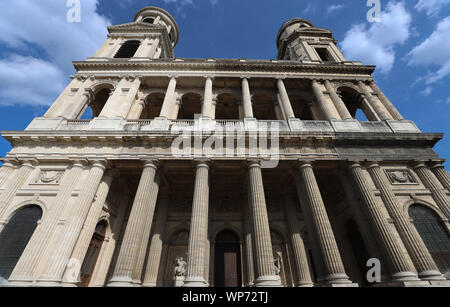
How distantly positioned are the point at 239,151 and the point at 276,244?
751 cm

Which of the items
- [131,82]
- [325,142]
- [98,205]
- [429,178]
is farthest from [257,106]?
[98,205]

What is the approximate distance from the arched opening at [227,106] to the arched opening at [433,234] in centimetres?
1384

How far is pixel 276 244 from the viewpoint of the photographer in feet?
44.7

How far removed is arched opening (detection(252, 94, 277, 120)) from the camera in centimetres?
1692

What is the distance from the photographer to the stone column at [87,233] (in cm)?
855

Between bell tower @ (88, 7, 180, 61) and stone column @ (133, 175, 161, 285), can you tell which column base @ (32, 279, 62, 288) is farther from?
bell tower @ (88, 7, 180, 61)

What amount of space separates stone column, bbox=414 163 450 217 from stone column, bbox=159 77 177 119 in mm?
15827

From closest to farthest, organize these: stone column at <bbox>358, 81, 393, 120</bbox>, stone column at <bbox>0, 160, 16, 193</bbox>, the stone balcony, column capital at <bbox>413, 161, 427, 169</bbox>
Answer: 1. stone column at <bbox>0, 160, 16, 193</bbox>
2. column capital at <bbox>413, 161, 427, 169</bbox>
3. the stone balcony
4. stone column at <bbox>358, 81, 393, 120</bbox>

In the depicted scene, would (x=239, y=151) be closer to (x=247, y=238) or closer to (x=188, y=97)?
(x=247, y=238)

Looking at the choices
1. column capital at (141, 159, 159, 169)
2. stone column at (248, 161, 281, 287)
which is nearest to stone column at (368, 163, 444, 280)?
stone column at (248, 161, 281, 287)

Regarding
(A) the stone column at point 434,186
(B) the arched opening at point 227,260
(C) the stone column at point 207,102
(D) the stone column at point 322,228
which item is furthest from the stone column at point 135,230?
(A) the stone column at point 434,186

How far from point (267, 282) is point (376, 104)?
48.5 ft

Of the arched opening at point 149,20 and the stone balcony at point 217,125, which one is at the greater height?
the arched opening at point 149,20

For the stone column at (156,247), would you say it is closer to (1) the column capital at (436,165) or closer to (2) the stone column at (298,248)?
(2) the stone column at (298,248)
